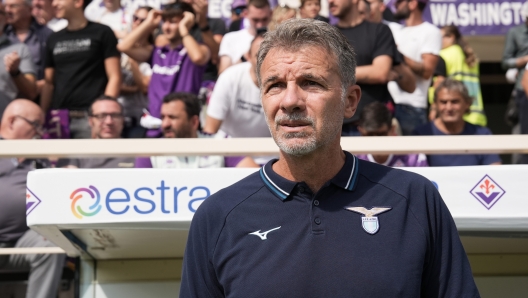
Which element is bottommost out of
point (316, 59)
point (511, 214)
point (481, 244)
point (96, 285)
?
point (96, 285)

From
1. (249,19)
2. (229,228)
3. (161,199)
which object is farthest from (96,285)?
(249,19)

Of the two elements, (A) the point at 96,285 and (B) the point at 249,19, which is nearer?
(A) the point at 96,285

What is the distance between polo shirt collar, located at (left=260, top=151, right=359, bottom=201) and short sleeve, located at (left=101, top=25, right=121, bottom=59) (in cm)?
526

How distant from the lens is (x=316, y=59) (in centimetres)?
245

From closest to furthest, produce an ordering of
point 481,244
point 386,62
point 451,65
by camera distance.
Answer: point 481,244
point 386,62
point 451,65

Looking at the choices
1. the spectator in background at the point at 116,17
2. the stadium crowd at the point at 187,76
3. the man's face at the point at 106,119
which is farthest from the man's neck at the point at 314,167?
the spectator in background at the point at 116,17

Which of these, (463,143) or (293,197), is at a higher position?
(293,197)

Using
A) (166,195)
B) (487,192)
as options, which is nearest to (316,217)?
(166,195)

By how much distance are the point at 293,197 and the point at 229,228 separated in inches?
8.4

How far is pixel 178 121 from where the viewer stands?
651 centimetres

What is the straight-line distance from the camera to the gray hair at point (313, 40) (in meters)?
2.47

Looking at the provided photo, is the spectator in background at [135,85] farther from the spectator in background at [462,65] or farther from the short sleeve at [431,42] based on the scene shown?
the spectator in background at [462,65]

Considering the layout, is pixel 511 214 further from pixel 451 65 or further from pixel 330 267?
pixel 451 65

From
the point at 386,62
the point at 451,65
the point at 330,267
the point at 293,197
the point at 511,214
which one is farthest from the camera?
the point at 451,65
